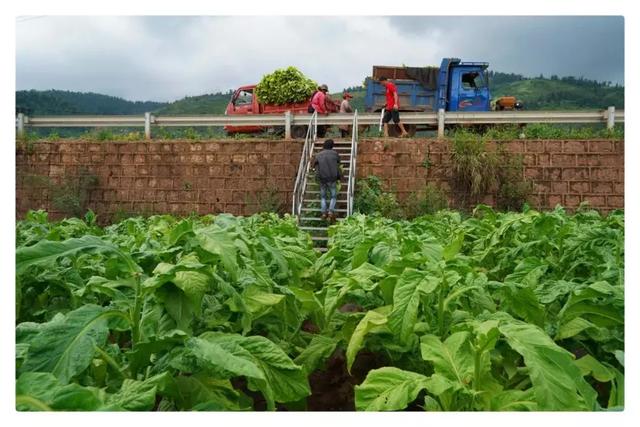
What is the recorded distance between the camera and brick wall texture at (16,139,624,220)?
39.7 ft

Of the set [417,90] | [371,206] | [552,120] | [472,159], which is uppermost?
[417,90]

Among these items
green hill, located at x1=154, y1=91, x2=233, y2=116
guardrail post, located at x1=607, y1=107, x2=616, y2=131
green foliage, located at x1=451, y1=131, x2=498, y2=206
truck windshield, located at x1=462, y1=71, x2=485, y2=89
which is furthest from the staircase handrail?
green hill, located at x1=154, y1=91, x2=233, y2=116

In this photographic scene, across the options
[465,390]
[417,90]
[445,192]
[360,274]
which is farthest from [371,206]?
[465,390]

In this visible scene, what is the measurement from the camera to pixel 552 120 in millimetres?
12828

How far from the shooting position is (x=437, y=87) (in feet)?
52.6

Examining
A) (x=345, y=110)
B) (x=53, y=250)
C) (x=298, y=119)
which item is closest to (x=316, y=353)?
(x=53, y=250)

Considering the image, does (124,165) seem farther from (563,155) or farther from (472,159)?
(563,155)

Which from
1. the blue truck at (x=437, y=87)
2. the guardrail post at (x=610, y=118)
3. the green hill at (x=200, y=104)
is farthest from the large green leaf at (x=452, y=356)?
the green hill at (x=200, y=104)

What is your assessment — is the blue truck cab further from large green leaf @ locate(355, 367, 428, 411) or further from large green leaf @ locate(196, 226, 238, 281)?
large green leaf @ locate(355, 367, 428, 411)

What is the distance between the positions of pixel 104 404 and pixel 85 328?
32cm

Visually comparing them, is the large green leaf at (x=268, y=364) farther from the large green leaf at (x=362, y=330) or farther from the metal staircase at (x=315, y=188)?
the metal staircase at (x=315, y=188)

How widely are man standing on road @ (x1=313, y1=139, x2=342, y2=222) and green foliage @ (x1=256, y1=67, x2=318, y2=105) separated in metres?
5.52

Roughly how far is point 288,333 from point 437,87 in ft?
48.0

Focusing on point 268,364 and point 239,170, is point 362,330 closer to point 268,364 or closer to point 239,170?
point 268,364
